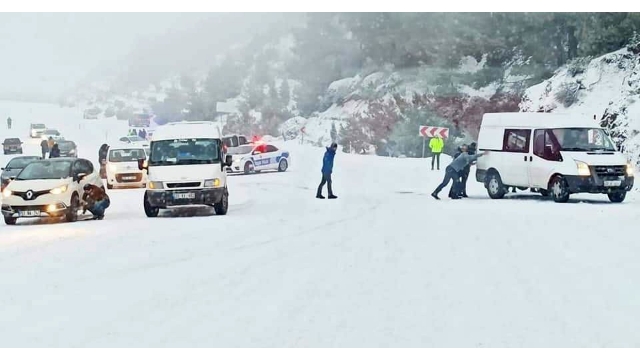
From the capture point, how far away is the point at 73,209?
16750 millimetres

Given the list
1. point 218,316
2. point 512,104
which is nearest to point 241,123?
point 512,104

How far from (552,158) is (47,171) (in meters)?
12.0

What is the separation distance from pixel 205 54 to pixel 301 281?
7669 cm

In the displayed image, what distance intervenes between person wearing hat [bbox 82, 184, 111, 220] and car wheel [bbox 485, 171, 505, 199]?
9.95 metres

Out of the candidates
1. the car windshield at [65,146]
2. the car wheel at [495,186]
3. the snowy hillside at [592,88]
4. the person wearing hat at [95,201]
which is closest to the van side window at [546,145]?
the car wheel at [495,186]

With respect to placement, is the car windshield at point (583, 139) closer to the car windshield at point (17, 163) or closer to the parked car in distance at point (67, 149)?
the car windshield at point (17, 163)

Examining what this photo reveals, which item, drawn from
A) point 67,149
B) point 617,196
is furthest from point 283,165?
point 617,196

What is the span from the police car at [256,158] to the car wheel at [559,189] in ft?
51.5

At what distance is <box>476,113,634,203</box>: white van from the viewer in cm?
1777

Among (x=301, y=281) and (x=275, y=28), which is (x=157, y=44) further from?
(x=301, y=281)

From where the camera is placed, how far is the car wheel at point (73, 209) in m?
16.7

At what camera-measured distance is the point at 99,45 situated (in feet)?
139

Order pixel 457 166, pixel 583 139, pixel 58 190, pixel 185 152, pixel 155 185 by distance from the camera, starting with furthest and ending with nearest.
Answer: pixel 457 166
pixel 583 139
pixel 185 152
pixel 155 185
pixel 58 190

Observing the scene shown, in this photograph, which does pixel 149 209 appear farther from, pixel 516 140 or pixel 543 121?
pixel 543 121
